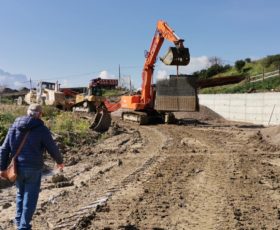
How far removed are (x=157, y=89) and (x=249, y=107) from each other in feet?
19.8

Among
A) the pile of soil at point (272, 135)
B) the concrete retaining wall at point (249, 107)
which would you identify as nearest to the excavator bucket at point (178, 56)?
the pile of soil at point (272, 135)

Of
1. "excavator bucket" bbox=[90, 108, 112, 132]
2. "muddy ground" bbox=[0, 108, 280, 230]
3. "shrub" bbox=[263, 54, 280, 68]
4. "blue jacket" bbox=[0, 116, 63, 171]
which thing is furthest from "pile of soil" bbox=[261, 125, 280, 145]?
"shrub" bbox=[263, 54, 280, 68]

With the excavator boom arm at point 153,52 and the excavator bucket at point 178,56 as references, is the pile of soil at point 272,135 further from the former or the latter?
the excavator boom arm at point 153,52

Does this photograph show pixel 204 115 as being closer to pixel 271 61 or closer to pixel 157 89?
pixel 157 89

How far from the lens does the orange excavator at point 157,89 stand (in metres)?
23.2

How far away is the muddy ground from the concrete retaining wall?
8403 millimetres

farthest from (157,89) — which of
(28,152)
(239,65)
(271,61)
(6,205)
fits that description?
(239,65)

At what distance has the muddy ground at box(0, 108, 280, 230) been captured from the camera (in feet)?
24.3

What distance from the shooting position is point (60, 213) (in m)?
7.89

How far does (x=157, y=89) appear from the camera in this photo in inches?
1007

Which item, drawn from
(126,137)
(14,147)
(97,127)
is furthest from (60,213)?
(97,127)

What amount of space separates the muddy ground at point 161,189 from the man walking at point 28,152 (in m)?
0.73

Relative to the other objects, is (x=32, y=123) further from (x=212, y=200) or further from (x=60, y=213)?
(x=212, y=200)

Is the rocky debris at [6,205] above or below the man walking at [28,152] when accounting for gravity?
below
